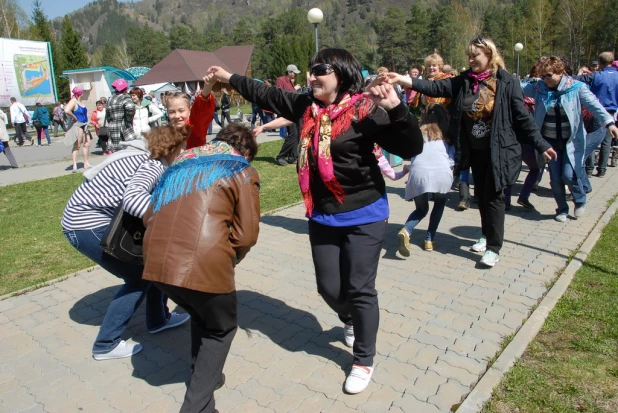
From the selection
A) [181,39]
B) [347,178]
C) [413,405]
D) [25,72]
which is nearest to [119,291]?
[347,178]

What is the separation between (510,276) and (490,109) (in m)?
1.55

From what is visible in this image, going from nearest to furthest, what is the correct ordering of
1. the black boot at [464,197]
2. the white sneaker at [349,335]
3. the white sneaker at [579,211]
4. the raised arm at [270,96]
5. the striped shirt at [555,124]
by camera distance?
1. the raised arm at [270,96]
2. the white sneaker at [349,335]
3. the striped shirt at [555,124]
4. the white sneaker at [579,211]
5. the black boot at [464,197]

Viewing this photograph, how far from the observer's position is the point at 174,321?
3961 millimetres

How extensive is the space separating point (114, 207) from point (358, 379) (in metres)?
1.92

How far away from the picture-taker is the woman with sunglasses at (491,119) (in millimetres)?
4402

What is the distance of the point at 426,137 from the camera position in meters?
5.18

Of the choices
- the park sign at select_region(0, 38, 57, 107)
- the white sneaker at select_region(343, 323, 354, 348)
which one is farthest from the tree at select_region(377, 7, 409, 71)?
the white sneaker at select_region(343, 323, 354, 348)

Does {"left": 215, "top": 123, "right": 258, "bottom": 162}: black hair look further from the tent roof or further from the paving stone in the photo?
the tent roof

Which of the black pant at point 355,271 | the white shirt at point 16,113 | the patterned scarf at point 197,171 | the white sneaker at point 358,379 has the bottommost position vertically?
the white shirt at point 16,113

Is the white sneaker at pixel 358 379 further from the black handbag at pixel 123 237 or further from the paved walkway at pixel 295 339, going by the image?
the black handbag at pixel 123 237

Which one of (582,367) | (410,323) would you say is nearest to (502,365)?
(582,367)

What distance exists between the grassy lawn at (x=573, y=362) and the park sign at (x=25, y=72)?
25.9 m

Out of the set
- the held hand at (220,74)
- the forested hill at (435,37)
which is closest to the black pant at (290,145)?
the held hand at (220,74)

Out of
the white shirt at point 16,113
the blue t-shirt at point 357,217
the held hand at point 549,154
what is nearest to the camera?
the blue t-shirt at point 357,217
